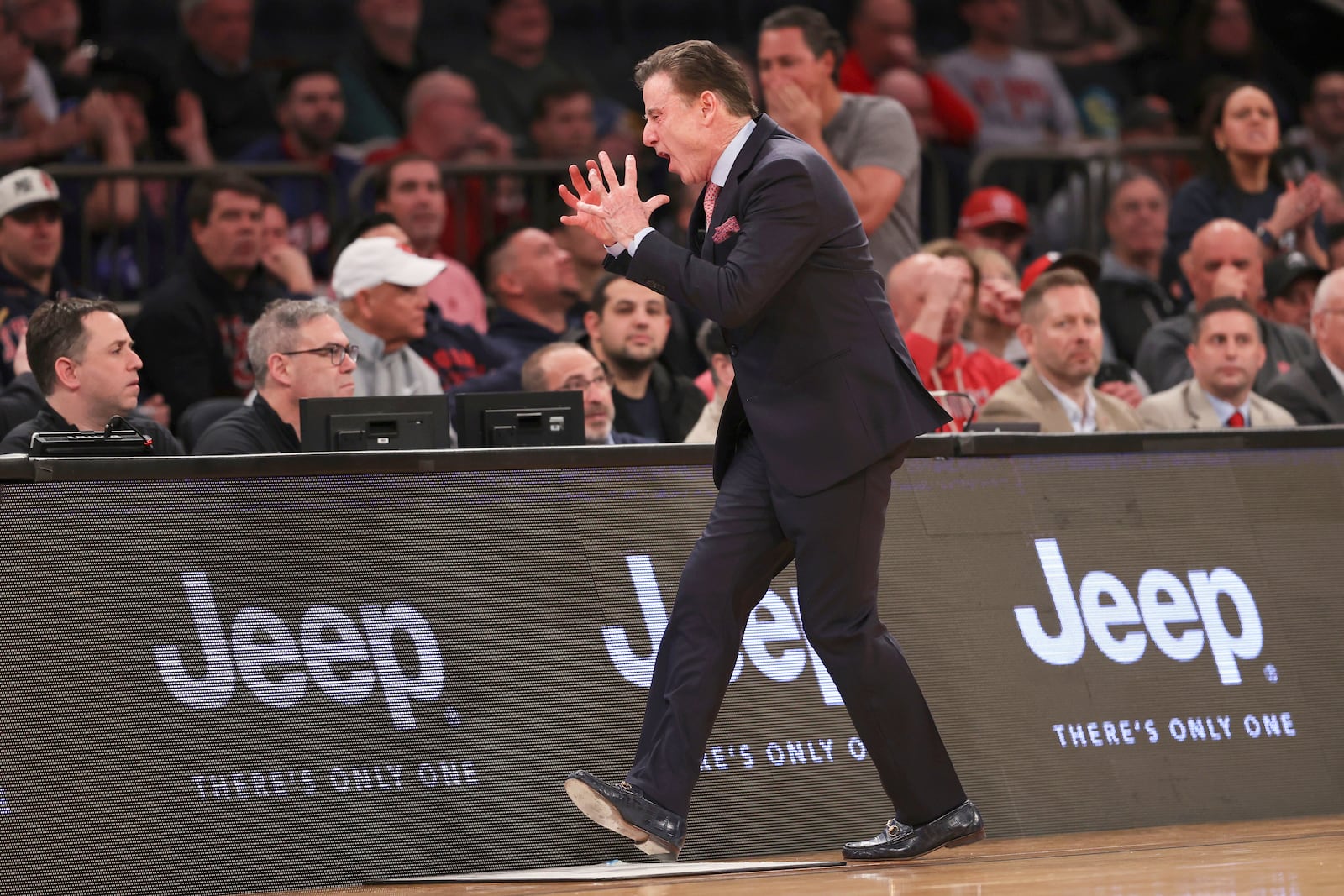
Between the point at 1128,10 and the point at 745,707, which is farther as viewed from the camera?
the point at 1128,10

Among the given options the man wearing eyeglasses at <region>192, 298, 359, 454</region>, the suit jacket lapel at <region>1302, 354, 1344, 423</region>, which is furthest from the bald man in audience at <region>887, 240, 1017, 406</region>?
the man wearing eyeglasses at <region>192, 298, 359, 454</region>

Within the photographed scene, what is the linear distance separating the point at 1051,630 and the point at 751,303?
5.26 ft

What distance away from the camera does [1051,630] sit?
5473 mm

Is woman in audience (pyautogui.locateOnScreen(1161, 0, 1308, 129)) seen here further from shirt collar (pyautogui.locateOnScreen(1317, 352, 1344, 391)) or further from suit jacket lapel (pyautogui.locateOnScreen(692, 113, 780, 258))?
suit jacket lapel (pyautogui.locateOnScreen(692, 113, 780, 258))

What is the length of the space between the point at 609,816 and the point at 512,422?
4.78 ft

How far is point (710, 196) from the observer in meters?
4.75

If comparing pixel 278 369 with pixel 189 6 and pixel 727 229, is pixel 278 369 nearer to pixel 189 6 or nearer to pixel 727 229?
pixel 727 229

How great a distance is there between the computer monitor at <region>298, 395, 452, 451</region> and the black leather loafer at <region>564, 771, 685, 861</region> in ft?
3.83

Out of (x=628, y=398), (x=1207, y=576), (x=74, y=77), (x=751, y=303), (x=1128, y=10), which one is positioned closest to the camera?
(x=751, y=303)

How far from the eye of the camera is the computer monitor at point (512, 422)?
18.1 ft

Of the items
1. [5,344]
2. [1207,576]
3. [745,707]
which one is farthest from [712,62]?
[5,344]

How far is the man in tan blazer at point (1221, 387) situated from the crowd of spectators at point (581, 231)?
0.01 m

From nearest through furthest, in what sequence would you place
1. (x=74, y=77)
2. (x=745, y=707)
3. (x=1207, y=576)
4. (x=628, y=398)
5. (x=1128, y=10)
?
1. (x=745, y=707)
2. (x=1207, y=576)
3. (x=628, y=398)
4. (x=74, y=77)
5. (x=1128, y=10)

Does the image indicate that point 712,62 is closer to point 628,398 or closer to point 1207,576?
point 1207,576
